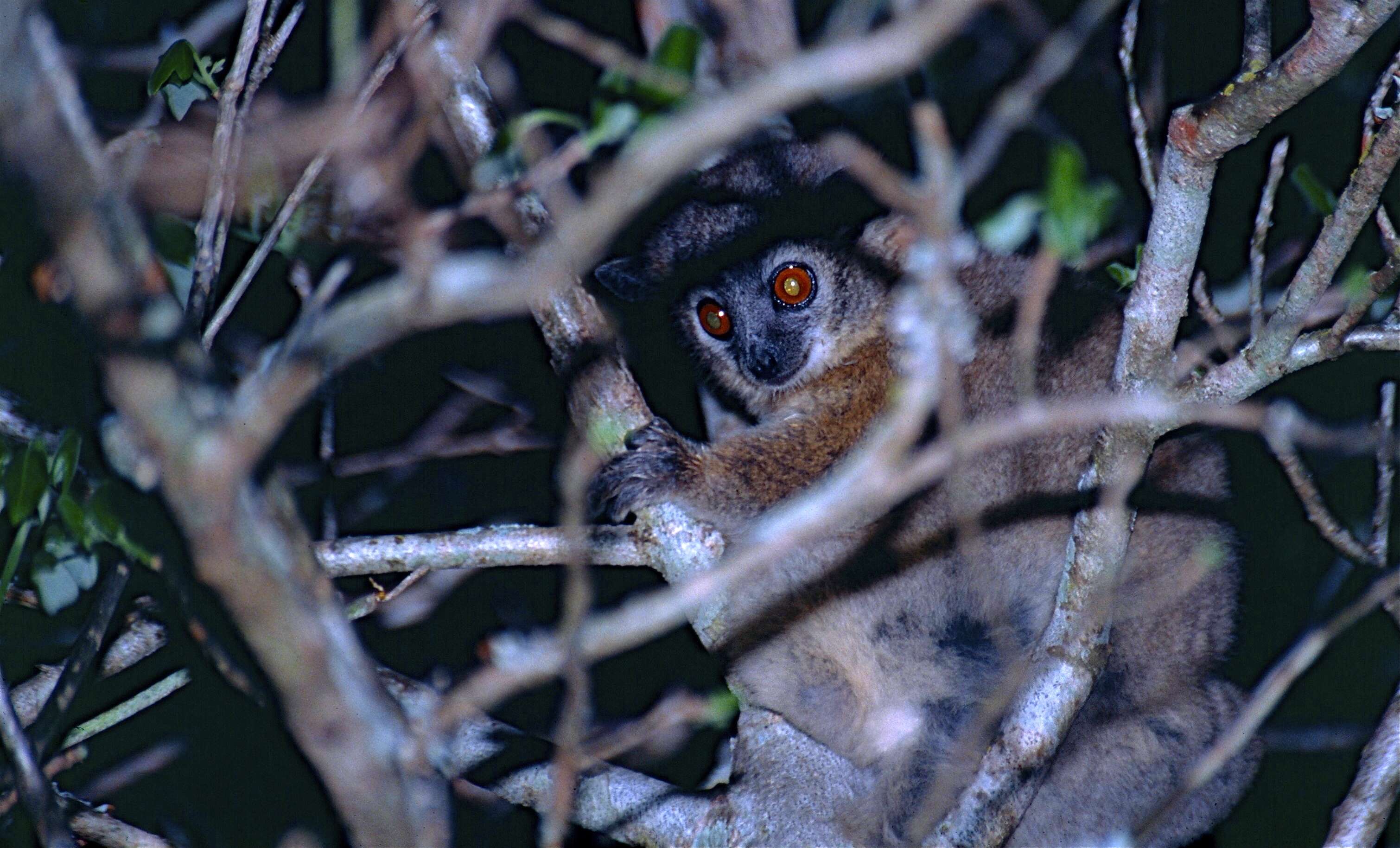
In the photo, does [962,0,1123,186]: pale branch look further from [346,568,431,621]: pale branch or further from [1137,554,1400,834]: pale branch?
[346,568,431,621]: pale branch

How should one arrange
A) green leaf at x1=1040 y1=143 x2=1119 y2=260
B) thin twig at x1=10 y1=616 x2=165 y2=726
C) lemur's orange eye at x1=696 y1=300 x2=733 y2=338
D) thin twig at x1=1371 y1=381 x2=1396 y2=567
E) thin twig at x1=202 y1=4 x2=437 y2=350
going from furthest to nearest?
lemur's orange eye at x1=696 y1=300 x2=733 y2=338 < thin twig at x1=10 y1=616 x2=165 y2=726 < green leaf at x1=1040 y1=143 x2=1119 y2=260 < thin twig at x1=1371 y1=381 x2=1396 y2=567 < thin twig at x1=202 y1=4 x2=437 y2=350

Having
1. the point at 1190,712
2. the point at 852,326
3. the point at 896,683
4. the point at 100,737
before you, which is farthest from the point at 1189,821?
the point at 100,737

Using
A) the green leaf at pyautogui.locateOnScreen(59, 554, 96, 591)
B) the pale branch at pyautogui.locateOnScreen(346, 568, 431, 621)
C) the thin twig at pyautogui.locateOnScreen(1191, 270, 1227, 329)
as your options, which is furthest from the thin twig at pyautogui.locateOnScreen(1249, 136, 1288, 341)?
the green leaf at pyautogui.locateOnScreen(59, 554, 96, 591)

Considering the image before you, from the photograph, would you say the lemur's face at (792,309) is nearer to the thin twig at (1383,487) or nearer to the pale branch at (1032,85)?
the pale branch at (1032,85)

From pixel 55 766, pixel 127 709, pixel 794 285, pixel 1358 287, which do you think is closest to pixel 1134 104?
pixel 1358 287

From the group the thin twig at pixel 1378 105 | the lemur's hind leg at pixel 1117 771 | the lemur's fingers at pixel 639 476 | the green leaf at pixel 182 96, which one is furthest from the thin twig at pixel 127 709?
the thin twig at pixel 1378 105

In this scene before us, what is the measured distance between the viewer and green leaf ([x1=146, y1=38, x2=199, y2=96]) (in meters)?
3.34

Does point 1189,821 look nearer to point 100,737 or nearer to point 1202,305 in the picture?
point 1202,305

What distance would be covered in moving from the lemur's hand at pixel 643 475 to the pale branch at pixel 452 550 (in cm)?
18

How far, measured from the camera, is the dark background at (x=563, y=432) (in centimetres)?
429

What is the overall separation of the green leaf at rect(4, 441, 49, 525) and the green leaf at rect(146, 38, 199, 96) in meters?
1.22

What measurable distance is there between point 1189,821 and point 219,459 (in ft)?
10.9

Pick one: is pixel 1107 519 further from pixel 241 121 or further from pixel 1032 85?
pixel 241 121

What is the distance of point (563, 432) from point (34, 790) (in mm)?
3315
